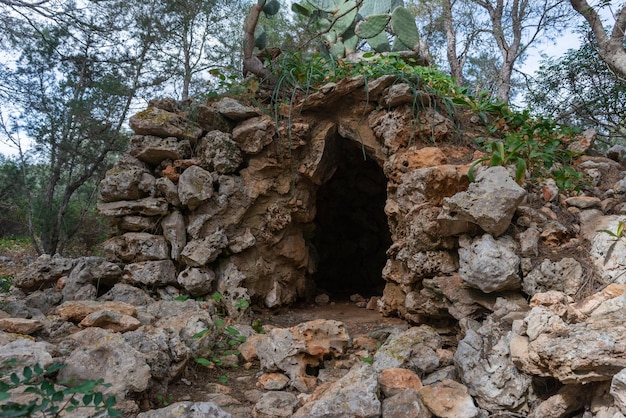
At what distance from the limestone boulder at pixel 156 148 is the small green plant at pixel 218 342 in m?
1.88

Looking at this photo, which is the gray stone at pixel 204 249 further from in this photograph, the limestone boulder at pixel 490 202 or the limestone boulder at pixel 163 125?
the limestone boulder at pixel 490 202

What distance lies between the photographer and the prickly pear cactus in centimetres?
512

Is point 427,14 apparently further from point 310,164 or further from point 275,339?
point 275,339

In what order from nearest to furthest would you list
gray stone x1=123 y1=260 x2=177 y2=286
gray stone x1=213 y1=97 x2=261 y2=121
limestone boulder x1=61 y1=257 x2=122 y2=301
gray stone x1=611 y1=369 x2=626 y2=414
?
gray stone x1=611 y1=369 x2=626 y2=414
limestone boulder x1=61 y1=257 x2=122 y2=301
gray stone x1=123 y1=260 x2=177 y2=286
gray stone x1=213 y1=97 x2=261 y2=121

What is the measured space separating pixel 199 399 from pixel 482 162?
2.75 meters

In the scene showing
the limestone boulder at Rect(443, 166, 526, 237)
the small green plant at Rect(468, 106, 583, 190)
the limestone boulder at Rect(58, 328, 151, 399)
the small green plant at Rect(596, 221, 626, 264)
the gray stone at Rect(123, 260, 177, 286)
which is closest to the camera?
the limestone boulder at Rect(58, 328, 151, 399)

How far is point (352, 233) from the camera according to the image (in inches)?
292

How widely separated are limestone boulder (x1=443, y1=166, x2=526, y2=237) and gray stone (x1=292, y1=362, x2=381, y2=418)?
1352 millimetres

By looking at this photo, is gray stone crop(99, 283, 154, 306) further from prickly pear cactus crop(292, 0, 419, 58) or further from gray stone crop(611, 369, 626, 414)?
prickly pear cactus crop(292, 0, 419, 58)

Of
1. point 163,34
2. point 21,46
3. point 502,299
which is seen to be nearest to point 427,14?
point 163,34

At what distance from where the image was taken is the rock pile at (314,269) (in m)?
2.17

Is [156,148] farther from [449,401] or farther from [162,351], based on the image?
[449,401]

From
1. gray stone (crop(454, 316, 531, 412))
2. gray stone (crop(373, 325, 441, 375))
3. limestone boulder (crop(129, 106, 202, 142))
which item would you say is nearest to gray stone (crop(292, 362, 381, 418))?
gray stone (crop(373, 325, 441, 375))

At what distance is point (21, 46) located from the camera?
552 cm
